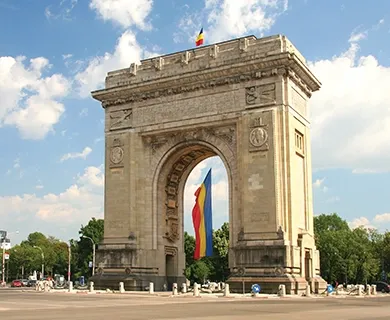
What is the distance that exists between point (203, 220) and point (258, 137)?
8.94m

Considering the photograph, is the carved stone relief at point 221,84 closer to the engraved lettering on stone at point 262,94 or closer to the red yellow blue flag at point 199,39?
the engraved lettering on stone at point 262,94

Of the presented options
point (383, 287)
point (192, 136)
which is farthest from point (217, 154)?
point (383, 287)

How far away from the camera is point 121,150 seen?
48094 millimetres

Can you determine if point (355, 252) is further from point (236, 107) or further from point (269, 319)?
point (269, 319)

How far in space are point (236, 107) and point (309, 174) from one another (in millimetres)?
8105

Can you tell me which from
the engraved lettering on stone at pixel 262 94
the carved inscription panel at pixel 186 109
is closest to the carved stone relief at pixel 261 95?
the engraved lettering on stone at pixel 262 94

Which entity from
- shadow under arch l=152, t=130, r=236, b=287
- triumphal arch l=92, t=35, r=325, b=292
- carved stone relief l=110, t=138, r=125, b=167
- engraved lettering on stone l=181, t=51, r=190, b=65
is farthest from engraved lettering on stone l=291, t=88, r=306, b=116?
carved stone relief l=110, t=138, r=125, b=167

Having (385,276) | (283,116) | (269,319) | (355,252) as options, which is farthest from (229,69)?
(385,276)

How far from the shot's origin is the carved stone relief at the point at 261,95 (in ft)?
138

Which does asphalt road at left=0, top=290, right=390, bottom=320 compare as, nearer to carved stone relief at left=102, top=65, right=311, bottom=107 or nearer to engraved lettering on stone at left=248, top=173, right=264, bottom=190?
engraved lettering on stone at left=248, top=173, right=264, bottom=190

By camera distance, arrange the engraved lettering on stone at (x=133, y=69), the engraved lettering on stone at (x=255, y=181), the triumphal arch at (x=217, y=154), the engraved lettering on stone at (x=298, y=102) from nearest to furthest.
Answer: the triumphal arch at (x=217, y=154)
the engraved lettering on stone at (x=255, y=181)
the engraved lettering on stone at (x=298, y=102)
the engraved lettering on stone at (x=133, y=69)

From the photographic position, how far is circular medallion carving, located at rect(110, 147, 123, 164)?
4806cm

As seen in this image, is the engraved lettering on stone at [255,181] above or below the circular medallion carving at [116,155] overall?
below

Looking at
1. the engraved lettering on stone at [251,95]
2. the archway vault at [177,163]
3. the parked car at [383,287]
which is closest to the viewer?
the engraved lettering on stone at [251,95]
